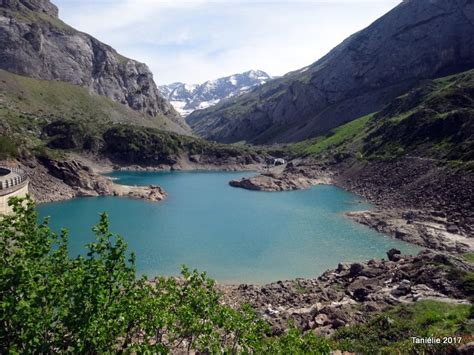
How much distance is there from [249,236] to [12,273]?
217ft

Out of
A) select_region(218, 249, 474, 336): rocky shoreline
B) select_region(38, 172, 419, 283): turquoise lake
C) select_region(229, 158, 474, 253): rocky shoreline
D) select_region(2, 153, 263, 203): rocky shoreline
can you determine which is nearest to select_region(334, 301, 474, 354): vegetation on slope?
select_region(218, 249, 474, 336): rocky shoreline

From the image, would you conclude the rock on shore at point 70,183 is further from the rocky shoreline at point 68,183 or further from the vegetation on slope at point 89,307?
the vegetation on slope at point 89,307

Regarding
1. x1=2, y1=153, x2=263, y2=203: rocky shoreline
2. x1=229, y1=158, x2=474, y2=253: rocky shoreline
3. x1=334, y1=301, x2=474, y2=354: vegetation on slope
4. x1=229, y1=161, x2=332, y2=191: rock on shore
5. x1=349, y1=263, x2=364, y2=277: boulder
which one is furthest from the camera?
x1=229, y1=161, x2=332, y2=191: rock on shore

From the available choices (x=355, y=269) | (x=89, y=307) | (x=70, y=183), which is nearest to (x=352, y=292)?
(x=355, y=269)

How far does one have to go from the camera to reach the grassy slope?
4419 inches

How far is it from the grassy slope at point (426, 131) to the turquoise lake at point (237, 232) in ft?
80.3

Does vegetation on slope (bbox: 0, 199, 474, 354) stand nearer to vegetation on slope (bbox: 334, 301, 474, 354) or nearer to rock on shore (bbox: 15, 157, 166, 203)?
vegetation on slope (bbox: 334, 301, 474, 354)

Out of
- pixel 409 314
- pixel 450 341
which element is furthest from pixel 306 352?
pixel 409 314

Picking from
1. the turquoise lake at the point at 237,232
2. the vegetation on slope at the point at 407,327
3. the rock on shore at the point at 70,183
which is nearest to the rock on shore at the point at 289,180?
the turquoise lake at the point at 237,232

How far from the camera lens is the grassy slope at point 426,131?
112250 mm

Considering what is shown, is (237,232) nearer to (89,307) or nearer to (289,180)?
(89,307)

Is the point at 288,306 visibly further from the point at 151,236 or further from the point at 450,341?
the point at 151,236

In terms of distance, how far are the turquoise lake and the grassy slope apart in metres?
24.5

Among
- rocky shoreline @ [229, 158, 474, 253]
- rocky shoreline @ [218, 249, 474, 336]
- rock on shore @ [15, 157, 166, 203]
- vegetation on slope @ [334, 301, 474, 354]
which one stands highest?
rock on shore @ [15, 157, 166, 203]
